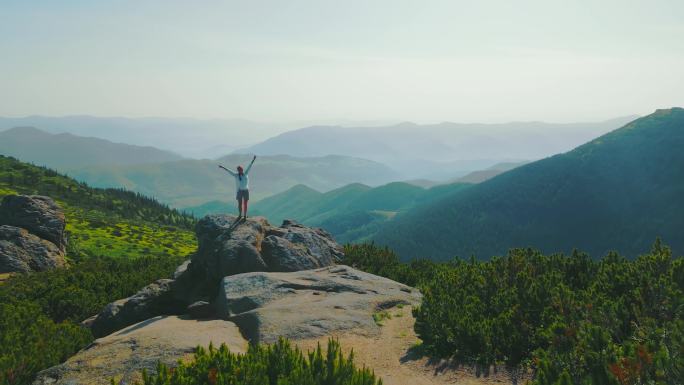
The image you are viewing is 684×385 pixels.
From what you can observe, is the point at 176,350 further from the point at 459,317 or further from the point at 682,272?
the point at 682,272

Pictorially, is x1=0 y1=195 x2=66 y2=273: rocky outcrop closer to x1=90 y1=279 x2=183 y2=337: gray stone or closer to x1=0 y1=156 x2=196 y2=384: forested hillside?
x1=0 y1=156 x2=196 y2=384: forested hillside

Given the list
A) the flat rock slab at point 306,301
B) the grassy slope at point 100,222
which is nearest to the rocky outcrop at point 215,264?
the flat rock slab at point 306,301

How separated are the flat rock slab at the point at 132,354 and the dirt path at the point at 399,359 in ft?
10.9

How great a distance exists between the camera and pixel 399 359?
15398mm

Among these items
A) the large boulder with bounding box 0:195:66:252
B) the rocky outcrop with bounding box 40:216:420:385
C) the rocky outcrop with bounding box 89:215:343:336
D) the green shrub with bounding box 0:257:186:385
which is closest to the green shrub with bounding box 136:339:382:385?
the rocky outcrop with bounding box 40:216:420:385

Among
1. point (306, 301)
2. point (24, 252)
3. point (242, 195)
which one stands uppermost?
point (242, 195)

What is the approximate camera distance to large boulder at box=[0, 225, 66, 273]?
3888 centimetres

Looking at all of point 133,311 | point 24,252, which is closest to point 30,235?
point 24,252

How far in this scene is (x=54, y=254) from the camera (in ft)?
142

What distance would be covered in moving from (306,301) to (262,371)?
10188 millimetres

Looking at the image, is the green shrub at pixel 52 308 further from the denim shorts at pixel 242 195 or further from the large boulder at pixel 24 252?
the denim shorts at pixel 242 195

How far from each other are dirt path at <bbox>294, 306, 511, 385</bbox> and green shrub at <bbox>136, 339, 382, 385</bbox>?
2492 millimetres

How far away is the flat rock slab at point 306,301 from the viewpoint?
17.2m

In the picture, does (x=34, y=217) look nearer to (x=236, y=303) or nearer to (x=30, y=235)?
(x=30, y=235)
